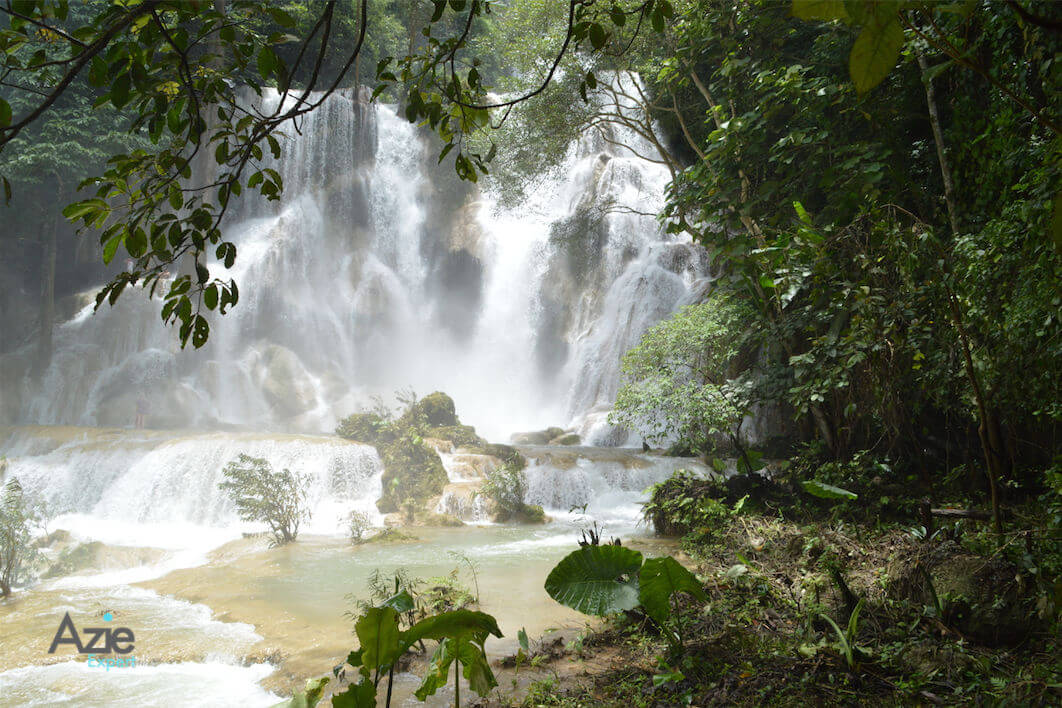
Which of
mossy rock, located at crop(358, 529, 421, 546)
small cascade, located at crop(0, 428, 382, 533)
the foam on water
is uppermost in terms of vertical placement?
small cascade, located at crop(0, 428, 382, 533)

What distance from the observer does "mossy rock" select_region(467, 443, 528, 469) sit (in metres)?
10.8

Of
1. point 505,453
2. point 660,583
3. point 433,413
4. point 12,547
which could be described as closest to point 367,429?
point 433,413

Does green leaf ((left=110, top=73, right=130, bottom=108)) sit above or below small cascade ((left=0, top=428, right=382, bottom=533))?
above

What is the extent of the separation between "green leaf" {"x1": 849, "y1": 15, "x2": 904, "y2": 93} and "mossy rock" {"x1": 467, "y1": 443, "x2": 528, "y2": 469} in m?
10.0

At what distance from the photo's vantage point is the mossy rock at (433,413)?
500 inches

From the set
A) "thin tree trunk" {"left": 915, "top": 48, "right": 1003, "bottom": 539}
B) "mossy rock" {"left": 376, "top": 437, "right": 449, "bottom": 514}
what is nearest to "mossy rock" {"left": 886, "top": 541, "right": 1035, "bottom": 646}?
"thin tree trunk" {"left": 915, "top": 48, "right": 1003, "bottom": 539}

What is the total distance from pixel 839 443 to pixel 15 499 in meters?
8.65

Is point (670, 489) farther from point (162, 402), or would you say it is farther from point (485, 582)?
point (162, 402)

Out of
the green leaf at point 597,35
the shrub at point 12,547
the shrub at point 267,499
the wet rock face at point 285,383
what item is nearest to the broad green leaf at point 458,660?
the green leaf at point 597,35

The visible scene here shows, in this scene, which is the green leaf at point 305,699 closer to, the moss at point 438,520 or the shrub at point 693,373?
the shrub at point 693,373

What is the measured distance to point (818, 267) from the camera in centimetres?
387

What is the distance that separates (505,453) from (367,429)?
335 cm

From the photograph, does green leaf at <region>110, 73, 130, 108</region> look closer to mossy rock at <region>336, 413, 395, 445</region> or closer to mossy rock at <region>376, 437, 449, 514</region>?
mossy rock at <region>376, 437, 449, 514</region>

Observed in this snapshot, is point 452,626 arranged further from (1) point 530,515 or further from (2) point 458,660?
(1) point 530,515
